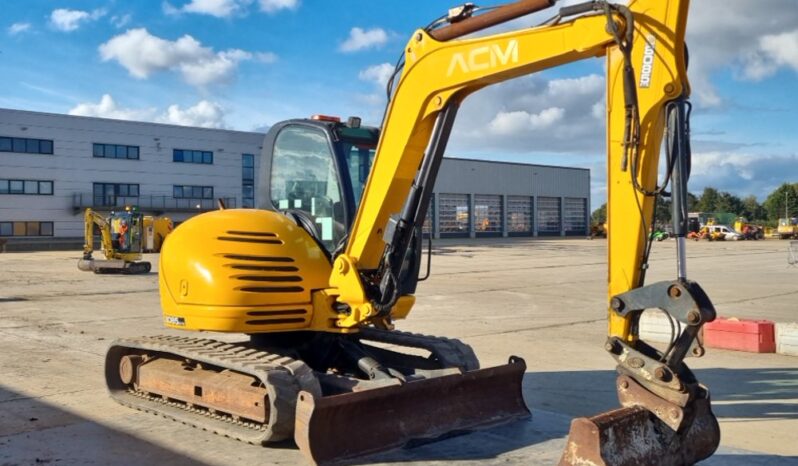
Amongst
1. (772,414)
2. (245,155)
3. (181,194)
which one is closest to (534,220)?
(245,155)

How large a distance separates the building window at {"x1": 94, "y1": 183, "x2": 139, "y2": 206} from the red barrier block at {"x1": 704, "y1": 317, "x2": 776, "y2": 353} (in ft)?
167

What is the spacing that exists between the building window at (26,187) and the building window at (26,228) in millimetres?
2144

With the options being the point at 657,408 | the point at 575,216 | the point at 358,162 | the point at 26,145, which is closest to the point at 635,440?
the point at 657,408

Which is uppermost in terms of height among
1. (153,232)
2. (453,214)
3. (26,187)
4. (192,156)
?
(192,156)

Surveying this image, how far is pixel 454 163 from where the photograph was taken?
7169cm

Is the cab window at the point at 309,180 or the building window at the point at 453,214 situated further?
the building window at the point at 453,214

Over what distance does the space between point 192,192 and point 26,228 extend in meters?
12.1

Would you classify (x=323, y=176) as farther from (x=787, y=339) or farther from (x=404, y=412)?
(x=787, y=339)

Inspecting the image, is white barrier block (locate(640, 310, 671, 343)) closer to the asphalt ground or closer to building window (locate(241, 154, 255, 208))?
the asphalt ground

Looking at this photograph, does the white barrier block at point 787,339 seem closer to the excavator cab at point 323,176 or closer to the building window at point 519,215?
the excavator cab at point 323,176

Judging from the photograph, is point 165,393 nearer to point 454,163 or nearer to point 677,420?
point 677,420

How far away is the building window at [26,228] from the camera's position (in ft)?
168

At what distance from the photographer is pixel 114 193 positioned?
56.0m

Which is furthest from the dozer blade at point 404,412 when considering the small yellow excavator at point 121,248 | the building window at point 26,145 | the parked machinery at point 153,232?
the building window at point 26,145
